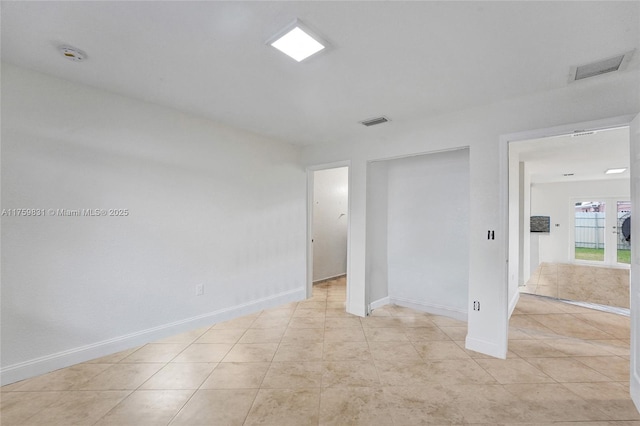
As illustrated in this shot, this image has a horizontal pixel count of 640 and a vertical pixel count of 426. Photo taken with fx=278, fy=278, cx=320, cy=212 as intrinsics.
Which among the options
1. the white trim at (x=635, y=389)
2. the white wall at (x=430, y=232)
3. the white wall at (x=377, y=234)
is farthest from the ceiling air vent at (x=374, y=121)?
the white trim at (x=635, y=389)

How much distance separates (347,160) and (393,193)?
36.7 inches

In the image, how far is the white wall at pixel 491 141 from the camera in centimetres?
225

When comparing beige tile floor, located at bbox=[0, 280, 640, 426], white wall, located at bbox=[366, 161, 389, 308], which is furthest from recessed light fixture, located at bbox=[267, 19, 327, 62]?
beige tile floor, located at bbox=[0, 280, 640, 426]

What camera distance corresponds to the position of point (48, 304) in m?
2.32

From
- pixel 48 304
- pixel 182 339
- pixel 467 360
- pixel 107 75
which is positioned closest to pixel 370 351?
pixel 467 360

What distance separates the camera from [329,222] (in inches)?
234

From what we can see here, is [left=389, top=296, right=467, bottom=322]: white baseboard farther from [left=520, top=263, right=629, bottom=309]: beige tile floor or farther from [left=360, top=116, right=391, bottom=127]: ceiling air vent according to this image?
[left=360, top=116, right=391, bottom=127]: ceiling air vent

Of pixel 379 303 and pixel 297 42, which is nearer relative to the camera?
pixel 297 42

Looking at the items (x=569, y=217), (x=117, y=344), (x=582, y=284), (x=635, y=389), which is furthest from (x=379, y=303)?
(x=569, y=217)

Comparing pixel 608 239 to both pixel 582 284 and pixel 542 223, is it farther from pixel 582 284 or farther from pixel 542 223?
pixel 582 284

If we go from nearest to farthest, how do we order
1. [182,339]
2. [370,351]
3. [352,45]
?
[352,45], [370,351], [182,339]

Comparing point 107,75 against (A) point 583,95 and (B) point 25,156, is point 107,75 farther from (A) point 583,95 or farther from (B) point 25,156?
(A) point 583,95

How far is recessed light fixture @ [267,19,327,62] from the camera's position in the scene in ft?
5.58

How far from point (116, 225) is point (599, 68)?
4.29 m
